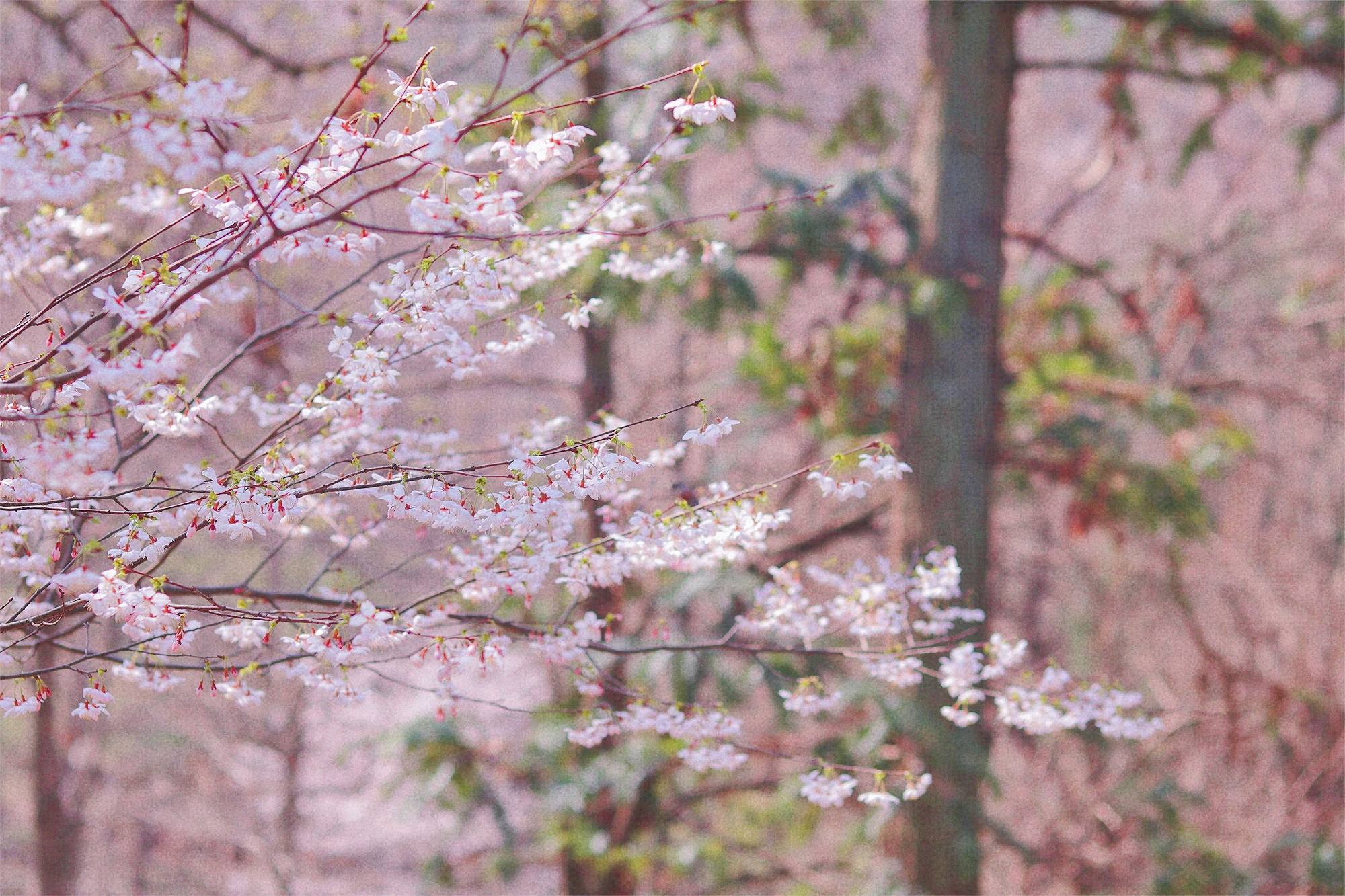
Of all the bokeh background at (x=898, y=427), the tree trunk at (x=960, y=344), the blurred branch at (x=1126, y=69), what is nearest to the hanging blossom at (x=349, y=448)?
the bokeh background at (x=898, y=427)

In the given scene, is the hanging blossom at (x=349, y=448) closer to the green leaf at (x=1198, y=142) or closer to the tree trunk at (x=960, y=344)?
the tree trunk at (x=960, y=344)

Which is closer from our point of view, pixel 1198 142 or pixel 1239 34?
pixel 1239 34

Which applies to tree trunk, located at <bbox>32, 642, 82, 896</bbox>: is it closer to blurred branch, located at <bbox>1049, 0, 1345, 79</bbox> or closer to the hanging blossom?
the hanging blossom

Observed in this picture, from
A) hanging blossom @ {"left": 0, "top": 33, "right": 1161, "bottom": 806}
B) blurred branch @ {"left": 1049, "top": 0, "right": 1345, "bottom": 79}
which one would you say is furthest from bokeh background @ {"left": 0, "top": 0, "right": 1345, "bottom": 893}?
hanging blossom @ {"left": 0, "top": 33, "right": 1161, "bottom": 806}

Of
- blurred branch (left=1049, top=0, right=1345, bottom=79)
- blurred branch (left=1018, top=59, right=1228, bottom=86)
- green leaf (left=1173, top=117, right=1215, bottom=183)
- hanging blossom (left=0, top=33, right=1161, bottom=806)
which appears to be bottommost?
hanging blossom (left=0, top=33, right=1161, bottom=806)

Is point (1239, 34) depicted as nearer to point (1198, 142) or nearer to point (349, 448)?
point (1198, 142)

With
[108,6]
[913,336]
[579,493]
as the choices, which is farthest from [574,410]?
[108,6]

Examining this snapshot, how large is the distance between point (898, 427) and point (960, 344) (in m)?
0.39

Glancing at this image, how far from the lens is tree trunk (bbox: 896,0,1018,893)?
11.6 ft

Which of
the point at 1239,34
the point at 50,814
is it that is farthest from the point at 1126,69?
the point at 50,814

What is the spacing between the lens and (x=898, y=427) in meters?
3.69

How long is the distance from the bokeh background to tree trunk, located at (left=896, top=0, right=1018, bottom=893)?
0.25 feet

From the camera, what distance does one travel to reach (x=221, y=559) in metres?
7.81

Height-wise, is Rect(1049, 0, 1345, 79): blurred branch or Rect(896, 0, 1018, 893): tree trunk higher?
Rect(1049, 0, 1345, 79): blurred branch
